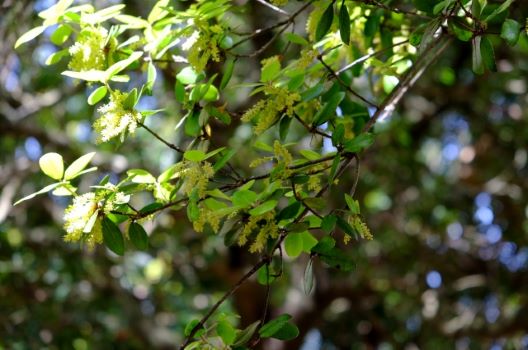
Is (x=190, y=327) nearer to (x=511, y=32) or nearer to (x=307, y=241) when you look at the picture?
(x=307, y=241)

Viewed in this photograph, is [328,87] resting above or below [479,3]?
below

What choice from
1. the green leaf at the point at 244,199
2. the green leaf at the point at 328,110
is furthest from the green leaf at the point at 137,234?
the green leaf at the point at 328,110

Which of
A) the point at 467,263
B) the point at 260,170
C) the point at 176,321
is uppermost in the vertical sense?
the point at 260,170

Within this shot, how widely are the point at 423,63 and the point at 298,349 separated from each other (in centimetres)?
247

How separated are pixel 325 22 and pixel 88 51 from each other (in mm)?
412

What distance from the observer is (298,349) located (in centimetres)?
383

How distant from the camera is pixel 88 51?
1351mm

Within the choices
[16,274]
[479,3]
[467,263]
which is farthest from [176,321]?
[479,3]

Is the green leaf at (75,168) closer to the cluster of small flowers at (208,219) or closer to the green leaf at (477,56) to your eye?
the cluster of small flowers at (208,219)

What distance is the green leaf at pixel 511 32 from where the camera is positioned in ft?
3.94

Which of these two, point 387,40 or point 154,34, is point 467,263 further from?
point 154,34

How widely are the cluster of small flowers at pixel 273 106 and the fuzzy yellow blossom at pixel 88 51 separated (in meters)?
0.30

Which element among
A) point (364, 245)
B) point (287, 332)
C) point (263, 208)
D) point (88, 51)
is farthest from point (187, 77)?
point (364, 245)

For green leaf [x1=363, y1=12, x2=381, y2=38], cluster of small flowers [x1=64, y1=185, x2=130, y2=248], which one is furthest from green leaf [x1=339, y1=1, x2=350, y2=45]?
cluster of small flowers [x1=64, y1=185, x2=130, y2=248]
